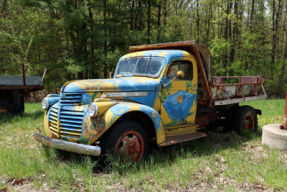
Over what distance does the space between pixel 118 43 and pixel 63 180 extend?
15.1 metres

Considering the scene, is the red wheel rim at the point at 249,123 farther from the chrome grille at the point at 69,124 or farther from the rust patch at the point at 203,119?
the chrome grille at the point at 69,124

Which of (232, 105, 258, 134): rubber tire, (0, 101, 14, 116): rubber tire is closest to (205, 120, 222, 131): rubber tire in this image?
(232, 105, 258, 134): rubber tire

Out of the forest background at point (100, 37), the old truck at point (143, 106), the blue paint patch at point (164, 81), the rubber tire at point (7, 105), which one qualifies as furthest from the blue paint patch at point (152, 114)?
the forest background at point (100, 37)

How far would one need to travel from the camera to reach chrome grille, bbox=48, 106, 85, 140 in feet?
12.6

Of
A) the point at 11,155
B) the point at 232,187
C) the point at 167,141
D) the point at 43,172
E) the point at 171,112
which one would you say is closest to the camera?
the point at 232,187

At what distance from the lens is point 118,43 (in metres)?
17.7

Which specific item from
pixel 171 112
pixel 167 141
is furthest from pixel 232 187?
pixel 171 112

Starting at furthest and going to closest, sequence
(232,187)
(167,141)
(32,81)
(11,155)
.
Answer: (32,81)
(167,141)
(11,155)
(232,187)

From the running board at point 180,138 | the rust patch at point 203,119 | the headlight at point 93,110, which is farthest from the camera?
the rust patch at point 203,119

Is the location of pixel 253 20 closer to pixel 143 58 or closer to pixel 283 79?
pixel 283 79

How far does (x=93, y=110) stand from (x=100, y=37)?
14.6 meters

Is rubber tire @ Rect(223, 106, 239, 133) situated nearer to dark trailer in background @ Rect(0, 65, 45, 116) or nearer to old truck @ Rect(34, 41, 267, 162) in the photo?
old truck @ Rect(34, 41, 267, 162)

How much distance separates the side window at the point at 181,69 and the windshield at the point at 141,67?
0.24 m

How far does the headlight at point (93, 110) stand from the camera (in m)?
3.66
